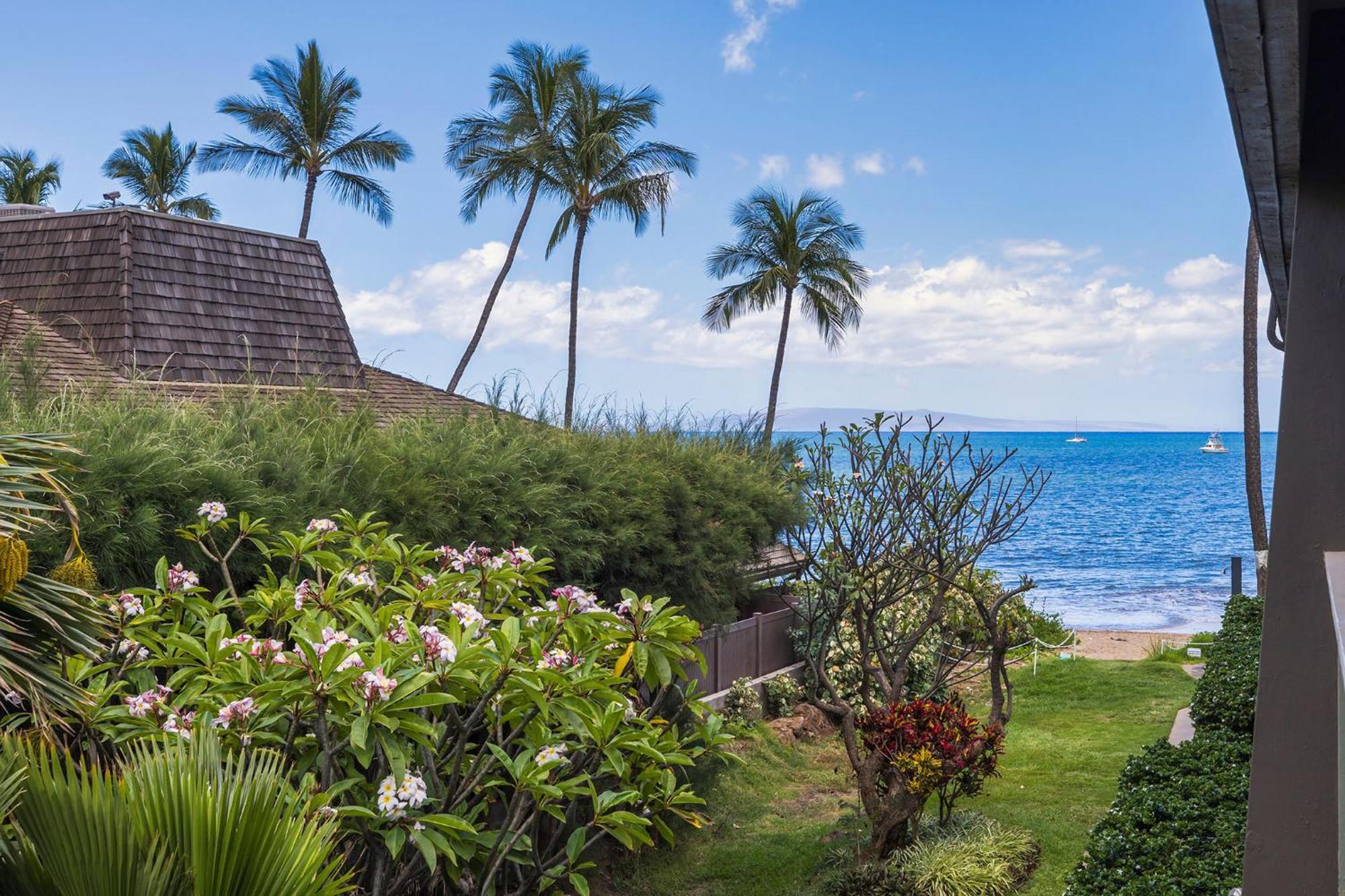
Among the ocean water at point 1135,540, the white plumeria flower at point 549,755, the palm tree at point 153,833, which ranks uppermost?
the palm tree at point 153,833

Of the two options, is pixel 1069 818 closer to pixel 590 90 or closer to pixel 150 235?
Result: pixel 150 235

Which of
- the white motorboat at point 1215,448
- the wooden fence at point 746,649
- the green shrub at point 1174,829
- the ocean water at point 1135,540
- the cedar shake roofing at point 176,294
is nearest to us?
the green shrub at point 1174,829

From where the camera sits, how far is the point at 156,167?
42.1m

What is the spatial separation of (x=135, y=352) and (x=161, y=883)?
12.9 m

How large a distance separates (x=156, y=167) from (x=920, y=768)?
143 ft

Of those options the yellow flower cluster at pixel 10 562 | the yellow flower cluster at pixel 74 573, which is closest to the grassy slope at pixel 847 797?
the yellow flower cluster at pixel 74 573

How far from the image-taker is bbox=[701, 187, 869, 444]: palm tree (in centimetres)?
3494

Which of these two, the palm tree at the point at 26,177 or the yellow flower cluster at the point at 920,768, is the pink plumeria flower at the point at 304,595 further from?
the palm tree at the point at 26,177

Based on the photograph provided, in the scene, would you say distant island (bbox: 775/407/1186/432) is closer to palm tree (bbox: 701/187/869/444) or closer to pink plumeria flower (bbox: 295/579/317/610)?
palm tree (bbox: 701/187/869/444)

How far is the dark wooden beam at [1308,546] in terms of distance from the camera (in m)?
3.02

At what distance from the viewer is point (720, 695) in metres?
11.9

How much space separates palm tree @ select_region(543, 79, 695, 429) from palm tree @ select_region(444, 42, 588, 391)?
1.70ft

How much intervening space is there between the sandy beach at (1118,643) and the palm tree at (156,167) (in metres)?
36.4

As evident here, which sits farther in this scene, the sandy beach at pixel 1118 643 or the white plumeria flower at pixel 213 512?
the sandy beach at pixel 1118 643
